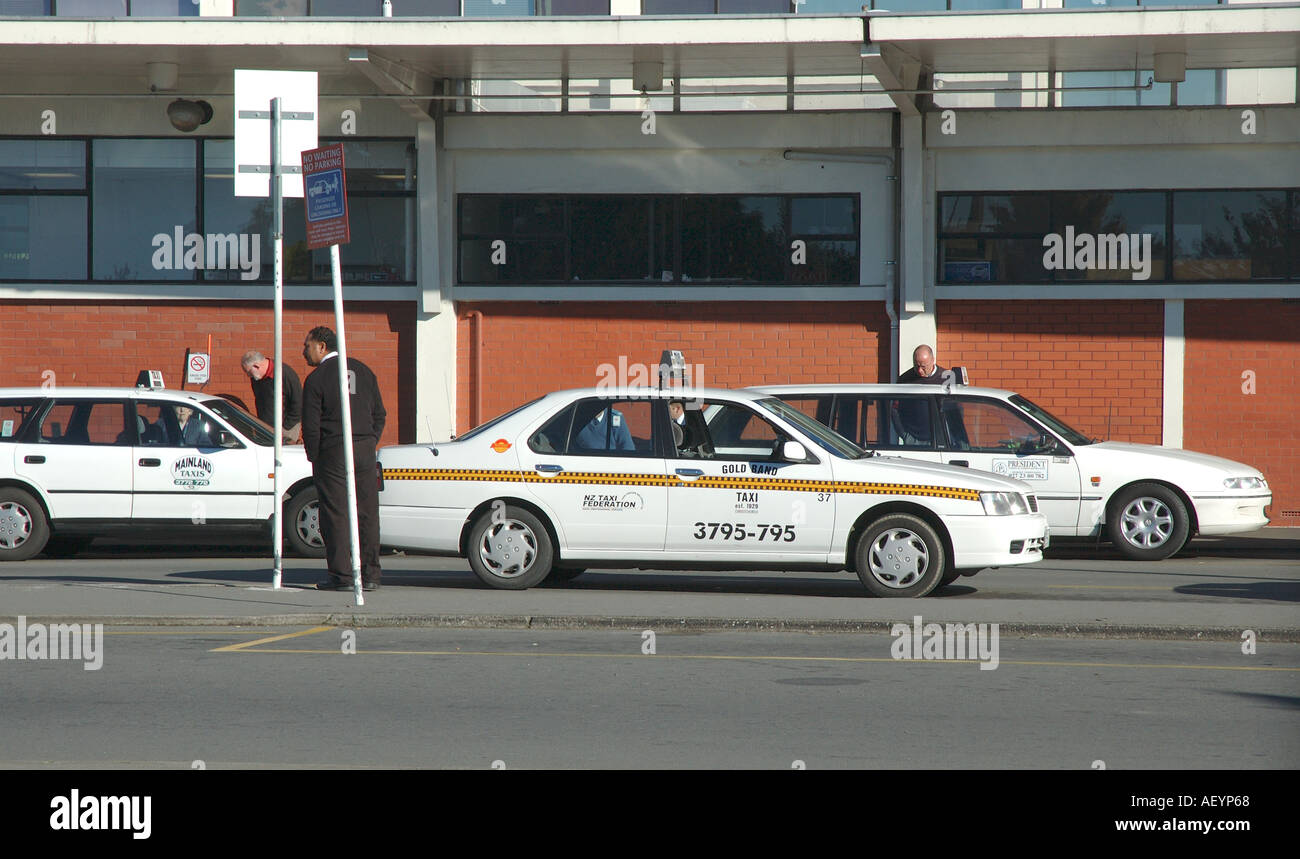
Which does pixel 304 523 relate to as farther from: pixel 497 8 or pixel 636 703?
pixel 636 703

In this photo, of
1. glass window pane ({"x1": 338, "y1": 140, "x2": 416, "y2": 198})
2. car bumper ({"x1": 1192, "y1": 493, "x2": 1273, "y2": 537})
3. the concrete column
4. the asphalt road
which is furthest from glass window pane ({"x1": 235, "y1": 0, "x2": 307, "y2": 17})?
car bumper ({"x1": 1192, "y1": 493, "x2": 1273, "y2": 537})

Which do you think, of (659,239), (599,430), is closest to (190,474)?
(599,430)

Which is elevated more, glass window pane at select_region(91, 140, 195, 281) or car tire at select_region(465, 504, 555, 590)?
glass window pane at select_region(91, 140, 195, 281)

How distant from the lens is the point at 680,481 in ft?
37.7

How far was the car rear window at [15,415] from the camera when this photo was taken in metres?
14.5

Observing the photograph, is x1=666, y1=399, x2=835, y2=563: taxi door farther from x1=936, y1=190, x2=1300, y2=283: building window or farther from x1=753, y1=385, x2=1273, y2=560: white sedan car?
x1=936, y1=190, x2=1300, y2=283: building window

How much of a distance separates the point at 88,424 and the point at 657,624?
23.5 ft

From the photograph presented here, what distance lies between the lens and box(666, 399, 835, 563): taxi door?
37.2 ft

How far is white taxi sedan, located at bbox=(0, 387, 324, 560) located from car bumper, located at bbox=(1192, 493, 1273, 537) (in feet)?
27.4

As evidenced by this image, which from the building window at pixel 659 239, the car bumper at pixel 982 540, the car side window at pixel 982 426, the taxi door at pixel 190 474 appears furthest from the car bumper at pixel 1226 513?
the taxi door at pixel 190 474

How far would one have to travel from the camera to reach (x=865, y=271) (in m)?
19.4

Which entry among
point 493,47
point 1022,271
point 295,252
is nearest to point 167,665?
point 493,47

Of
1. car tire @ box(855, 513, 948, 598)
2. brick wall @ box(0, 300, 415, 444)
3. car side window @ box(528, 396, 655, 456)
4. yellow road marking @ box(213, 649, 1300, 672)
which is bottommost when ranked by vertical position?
yellow road marking @ box(213, 649, 1300, 672)

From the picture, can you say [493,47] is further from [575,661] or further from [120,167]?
[575,661]
